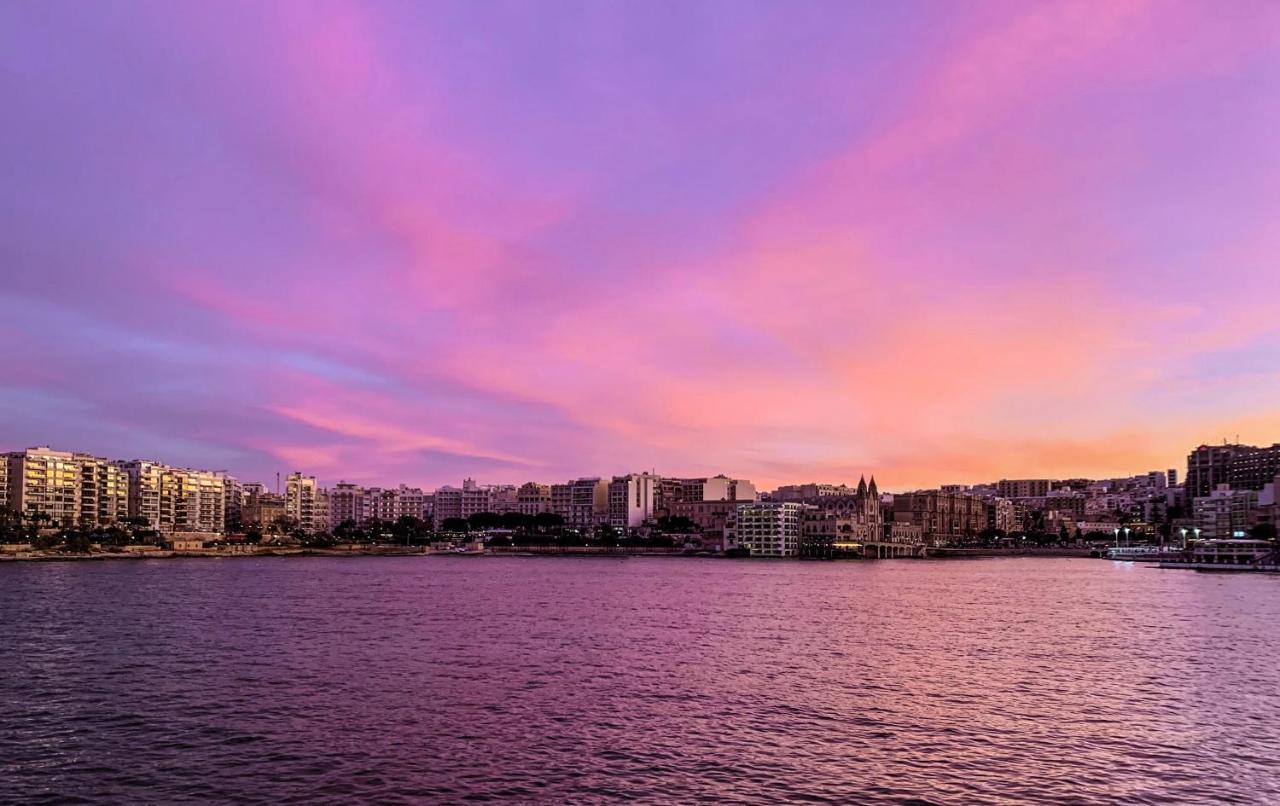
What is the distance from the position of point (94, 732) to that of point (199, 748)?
5.91 meters

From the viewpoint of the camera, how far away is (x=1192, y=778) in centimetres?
3138

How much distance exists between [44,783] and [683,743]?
71.2 ft

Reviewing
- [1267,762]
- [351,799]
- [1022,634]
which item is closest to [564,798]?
[351,799]

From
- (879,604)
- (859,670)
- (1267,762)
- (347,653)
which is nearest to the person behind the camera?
(1267,762)

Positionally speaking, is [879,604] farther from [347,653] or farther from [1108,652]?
[347,653]

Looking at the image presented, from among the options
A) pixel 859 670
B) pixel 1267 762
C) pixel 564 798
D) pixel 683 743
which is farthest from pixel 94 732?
pixel 1267 762

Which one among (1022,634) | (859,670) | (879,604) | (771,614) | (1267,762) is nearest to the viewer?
(1267,762)

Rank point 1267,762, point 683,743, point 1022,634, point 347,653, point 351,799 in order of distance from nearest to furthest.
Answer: point 351,799 → point 1267,762 → point 683,743 → point 347,653 → point 1022,634

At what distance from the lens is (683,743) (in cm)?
3531

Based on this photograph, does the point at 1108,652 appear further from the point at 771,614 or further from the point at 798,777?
the point at 798,777

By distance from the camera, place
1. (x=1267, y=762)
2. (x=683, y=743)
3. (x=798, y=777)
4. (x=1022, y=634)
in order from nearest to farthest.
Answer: (x=798, y=777), (x=1267, y=762), (x=683, y=743), (x=1022, y=634)

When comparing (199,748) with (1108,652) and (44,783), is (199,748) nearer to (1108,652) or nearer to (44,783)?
(44,783)

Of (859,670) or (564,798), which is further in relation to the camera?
(859,670)

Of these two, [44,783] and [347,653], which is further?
[347,653]
